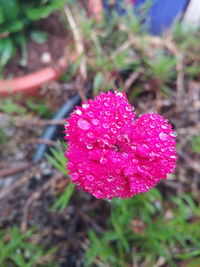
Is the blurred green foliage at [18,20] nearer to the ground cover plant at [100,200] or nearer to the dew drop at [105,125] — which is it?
the ground cover plant at [100,200]

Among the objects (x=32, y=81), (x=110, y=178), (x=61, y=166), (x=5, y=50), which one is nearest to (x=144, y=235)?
(x=61, y=166)

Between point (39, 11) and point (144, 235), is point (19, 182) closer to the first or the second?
point (144, 235)

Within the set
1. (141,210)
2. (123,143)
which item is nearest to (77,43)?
(141,210)

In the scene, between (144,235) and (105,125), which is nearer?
(105,125)

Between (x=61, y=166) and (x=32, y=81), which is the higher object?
(x=32, y=81)

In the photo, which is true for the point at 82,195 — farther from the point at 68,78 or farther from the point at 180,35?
the point at 180,35

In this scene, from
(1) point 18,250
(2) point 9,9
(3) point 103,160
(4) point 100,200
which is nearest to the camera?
(3) point 103,160
